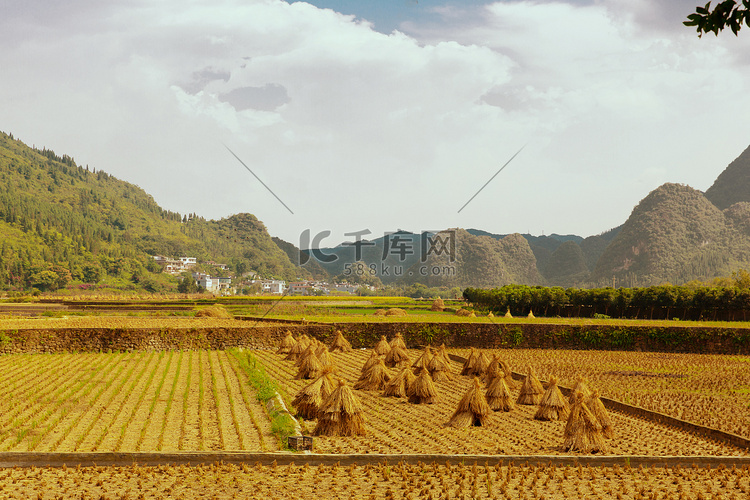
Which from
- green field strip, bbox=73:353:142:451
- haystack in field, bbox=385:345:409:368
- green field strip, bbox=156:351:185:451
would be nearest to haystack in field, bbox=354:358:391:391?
haystack in field, bbox=385:345:409:368

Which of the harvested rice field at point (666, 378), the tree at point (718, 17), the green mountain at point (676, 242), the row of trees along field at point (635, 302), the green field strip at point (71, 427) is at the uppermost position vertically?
the green mountain at point (676, 242)

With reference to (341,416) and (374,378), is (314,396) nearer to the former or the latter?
(341,416)

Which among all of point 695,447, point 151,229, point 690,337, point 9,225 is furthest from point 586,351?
point 151,229

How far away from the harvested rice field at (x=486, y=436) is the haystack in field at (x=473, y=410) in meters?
0.22

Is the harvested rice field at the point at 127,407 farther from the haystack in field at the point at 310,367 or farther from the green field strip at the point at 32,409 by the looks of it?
the haystack in field at the point at 310,367

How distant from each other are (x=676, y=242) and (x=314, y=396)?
169213mm

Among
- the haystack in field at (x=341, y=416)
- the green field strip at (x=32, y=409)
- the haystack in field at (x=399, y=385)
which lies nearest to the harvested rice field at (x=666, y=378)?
the haystack in field at (x=399, y=385)

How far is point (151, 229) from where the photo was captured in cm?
18638

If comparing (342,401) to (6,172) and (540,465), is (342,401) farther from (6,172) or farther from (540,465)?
(6,172)

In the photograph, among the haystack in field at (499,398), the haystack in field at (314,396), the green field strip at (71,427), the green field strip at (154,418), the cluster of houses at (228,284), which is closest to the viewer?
the green field strip at (71,427)

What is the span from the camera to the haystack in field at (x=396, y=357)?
81.1ft

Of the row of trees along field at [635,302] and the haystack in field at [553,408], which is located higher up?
the row of trees along field at [635,302]

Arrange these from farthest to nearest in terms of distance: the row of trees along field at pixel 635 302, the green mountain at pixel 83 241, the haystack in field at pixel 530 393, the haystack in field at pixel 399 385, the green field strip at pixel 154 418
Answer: the green mountain at pixel 83 241, the row of trees along field at pixel 635 302, the haystack in field at pixel 399 385, the haystack in field at pixel 530 393, the green field strip at pixel 154 418

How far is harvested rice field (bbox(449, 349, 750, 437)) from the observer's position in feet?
54.4
